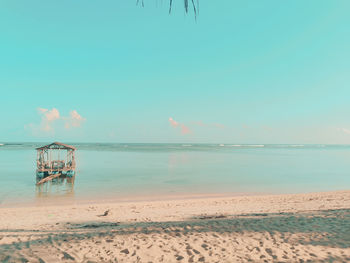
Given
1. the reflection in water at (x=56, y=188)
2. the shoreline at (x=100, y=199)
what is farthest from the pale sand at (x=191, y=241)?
the reflection in water at (x=56, y=188)

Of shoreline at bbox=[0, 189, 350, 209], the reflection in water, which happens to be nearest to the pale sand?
shoreline at bbox=[0, 189, 350, 209]

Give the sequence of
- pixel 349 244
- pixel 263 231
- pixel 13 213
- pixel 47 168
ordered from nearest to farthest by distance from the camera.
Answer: pixel 349 244
pixel 263 231
pixel 13 213
pixel 47 168

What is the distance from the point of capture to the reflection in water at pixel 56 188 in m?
17.5

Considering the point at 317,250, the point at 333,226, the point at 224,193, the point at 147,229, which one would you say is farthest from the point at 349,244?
the point at 224,193

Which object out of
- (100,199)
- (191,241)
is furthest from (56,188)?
(191,241)

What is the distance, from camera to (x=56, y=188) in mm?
19938

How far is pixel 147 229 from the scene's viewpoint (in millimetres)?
7703

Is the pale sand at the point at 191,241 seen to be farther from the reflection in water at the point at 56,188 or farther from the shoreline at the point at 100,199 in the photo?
the reflection in water at the point at 56,188

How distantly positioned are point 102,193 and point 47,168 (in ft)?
38.4

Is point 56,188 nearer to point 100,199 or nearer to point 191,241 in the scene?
point 100,199

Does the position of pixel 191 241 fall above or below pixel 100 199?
above

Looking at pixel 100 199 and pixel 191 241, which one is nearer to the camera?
pixel 191 241

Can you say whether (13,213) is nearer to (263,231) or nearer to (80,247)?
(80,247)

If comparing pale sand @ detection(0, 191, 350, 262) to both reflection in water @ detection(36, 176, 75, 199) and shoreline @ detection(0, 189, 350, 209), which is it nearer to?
shoreline @ detection(0, 189, 350, 209)
